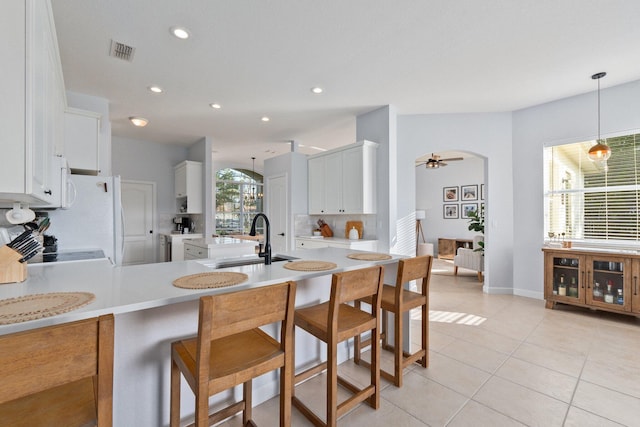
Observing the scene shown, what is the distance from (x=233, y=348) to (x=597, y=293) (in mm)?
4304

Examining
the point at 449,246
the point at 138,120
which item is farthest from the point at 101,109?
the point at 449,246

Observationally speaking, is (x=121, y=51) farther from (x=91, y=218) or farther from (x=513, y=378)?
(x=513, y=378)

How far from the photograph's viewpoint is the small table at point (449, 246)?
24.8ft

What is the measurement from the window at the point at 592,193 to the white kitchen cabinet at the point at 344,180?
2558 millimetres

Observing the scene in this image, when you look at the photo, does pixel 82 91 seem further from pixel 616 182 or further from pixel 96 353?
pixel 616 182

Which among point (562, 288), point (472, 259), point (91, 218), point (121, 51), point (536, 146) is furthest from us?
point (472, 259)

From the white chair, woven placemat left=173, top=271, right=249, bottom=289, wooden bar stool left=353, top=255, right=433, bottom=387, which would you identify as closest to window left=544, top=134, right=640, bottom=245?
the white chair

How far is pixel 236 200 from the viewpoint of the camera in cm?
855

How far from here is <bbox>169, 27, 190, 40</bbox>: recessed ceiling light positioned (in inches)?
92.6

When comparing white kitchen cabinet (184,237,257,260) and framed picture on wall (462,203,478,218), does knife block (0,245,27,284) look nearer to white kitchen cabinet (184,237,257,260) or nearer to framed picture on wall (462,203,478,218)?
white kitchen cabinet (184,237,257,260)

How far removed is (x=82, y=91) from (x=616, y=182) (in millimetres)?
6797

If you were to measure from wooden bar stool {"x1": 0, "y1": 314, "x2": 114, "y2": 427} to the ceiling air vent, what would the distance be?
9.03ft

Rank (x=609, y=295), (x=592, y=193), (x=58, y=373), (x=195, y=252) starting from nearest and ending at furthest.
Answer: (x=58, y=373)
(x=609, y=295)
(x=592, y=193)
(x=195, y=252)

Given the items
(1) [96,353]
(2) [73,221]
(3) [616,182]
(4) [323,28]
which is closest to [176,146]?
(2) [73,221]
